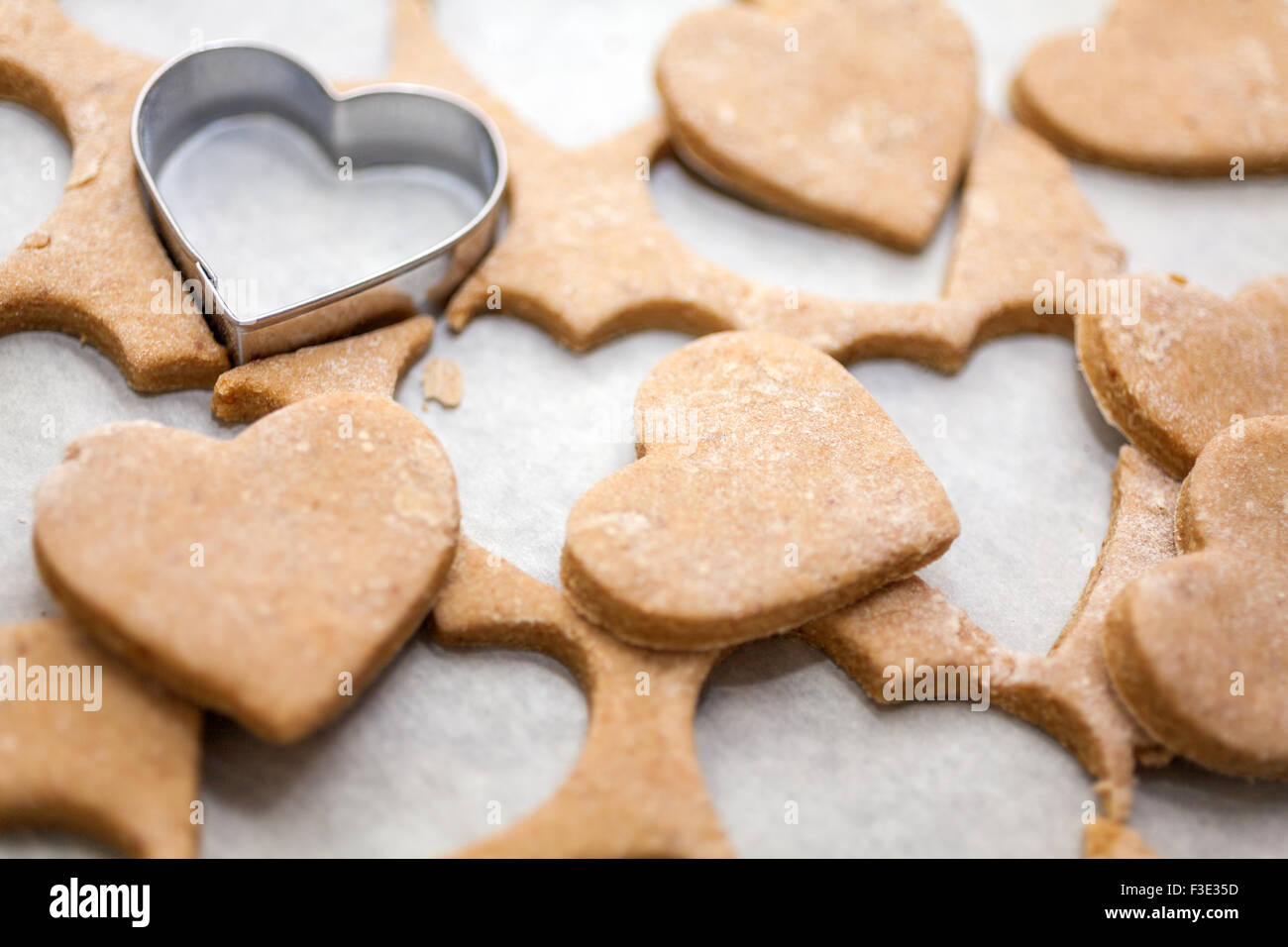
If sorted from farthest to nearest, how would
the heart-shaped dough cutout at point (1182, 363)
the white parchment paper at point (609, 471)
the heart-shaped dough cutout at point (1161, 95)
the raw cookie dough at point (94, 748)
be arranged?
1. the heart-shaped dough cutout at point (1161, 95)
2. the heart-shaped dough cutout at point (1182, 363)
3. the white parchment paper at point (609, 471)
4. the raw cookie dough at point (94, 748)

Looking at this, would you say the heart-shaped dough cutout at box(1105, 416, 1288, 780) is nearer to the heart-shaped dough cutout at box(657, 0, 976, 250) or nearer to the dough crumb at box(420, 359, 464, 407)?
the heart-shaped dough cutout at box(657, 0, 976, 250)

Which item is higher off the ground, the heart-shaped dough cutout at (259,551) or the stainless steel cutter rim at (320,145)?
the stainless steel cutter rim at (320,145)

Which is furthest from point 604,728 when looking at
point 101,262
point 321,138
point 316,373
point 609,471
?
point 321,138

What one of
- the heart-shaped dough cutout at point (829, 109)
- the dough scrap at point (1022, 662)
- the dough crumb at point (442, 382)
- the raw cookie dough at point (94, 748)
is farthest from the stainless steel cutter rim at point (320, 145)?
the dough scrap at point (1022, 662)

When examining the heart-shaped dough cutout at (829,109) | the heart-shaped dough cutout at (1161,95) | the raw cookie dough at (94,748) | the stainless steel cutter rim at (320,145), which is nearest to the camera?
the raw cookie dough at (94,748)

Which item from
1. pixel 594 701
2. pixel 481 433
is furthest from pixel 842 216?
pixel 594 701

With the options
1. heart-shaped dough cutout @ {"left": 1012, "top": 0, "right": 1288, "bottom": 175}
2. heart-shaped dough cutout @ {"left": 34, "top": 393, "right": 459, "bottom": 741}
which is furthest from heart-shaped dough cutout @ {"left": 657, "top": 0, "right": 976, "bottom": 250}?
heart-shaped dough cutout @ {"left": 34, "top": 393, "right": 459, "bottom": 741}

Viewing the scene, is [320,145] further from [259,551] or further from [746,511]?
[746,511]

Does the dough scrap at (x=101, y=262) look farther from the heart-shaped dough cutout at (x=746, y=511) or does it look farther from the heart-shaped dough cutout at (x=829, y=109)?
the heart-shaped dough cutout at (x=829, y=109)
